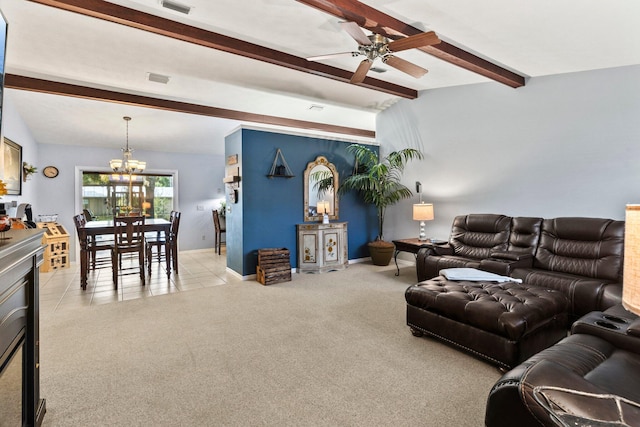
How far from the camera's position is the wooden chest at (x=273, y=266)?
4.62 metres

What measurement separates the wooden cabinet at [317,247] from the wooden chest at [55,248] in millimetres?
4177

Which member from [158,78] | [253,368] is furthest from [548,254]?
[158,78]

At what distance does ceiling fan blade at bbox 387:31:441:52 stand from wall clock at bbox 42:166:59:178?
22.1 ft

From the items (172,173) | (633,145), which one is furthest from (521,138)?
(172,173)

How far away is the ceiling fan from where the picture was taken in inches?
107

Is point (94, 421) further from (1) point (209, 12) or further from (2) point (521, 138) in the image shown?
(2) point (521, 138)

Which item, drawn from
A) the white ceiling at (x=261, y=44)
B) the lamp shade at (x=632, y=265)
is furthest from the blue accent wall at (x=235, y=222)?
the lamp shade at (x=632, y=265)

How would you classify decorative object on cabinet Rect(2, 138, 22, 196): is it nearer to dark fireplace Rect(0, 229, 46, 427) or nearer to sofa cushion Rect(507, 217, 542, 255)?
dark fireplace Rect(0, 229, 46, 427)

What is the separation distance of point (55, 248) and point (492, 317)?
6.62 metres

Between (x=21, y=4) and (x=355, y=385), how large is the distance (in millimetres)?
4102

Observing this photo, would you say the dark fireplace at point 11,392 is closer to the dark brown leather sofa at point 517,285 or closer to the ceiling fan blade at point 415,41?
the dark brown leather sofa at point 517,285

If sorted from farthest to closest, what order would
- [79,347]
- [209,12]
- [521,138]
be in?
[521,138], [209,12], [79,347]

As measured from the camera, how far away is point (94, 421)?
178cm

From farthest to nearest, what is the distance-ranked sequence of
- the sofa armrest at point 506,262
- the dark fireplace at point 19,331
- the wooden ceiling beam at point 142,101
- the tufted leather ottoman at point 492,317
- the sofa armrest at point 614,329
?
the wooden ceiling beam at point 142,101
the sofa armrest at point 506,262
the tufted leather ottoman at point 492,317
the sofa armrest at point 614,329
the dark fireplace at point 19,331
